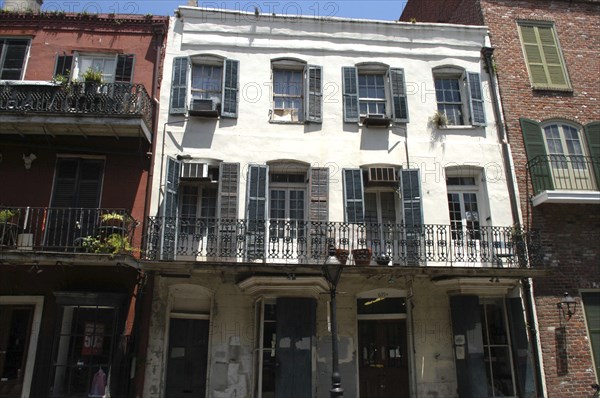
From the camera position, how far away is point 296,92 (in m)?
13.6

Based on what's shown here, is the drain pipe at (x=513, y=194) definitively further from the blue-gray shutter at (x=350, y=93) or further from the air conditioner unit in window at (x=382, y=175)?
the blue-gray shutter at (x=350, y=93)

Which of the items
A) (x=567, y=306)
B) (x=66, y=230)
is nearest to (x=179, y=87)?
(x=66, y=230)

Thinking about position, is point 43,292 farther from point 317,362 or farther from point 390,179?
point 390,179

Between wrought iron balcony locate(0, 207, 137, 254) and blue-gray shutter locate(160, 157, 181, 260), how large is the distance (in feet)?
2.33

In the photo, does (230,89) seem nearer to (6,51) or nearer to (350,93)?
(350,93)

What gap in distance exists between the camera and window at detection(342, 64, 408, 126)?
1322 cm

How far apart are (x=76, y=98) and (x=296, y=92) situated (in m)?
5.60

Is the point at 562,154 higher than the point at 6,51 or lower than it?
lower

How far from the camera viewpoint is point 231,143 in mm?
12695

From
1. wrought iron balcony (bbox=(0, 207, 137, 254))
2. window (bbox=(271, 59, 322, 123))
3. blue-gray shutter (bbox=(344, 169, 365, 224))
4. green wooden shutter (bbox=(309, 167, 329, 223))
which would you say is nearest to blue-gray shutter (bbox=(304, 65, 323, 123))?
window (bbox=(271, 59, 322, 123))

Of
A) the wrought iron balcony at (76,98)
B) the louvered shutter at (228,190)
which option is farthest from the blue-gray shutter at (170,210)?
the wrought iron balcony at (76,98)

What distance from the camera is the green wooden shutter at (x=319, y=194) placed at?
12.2 metres

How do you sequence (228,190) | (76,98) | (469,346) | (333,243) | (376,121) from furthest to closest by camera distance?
1. (376,121)
2. (228,190)
3. (76,98)
4. (333,243)
5. (469,346)

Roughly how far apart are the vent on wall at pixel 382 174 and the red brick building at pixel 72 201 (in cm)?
567
